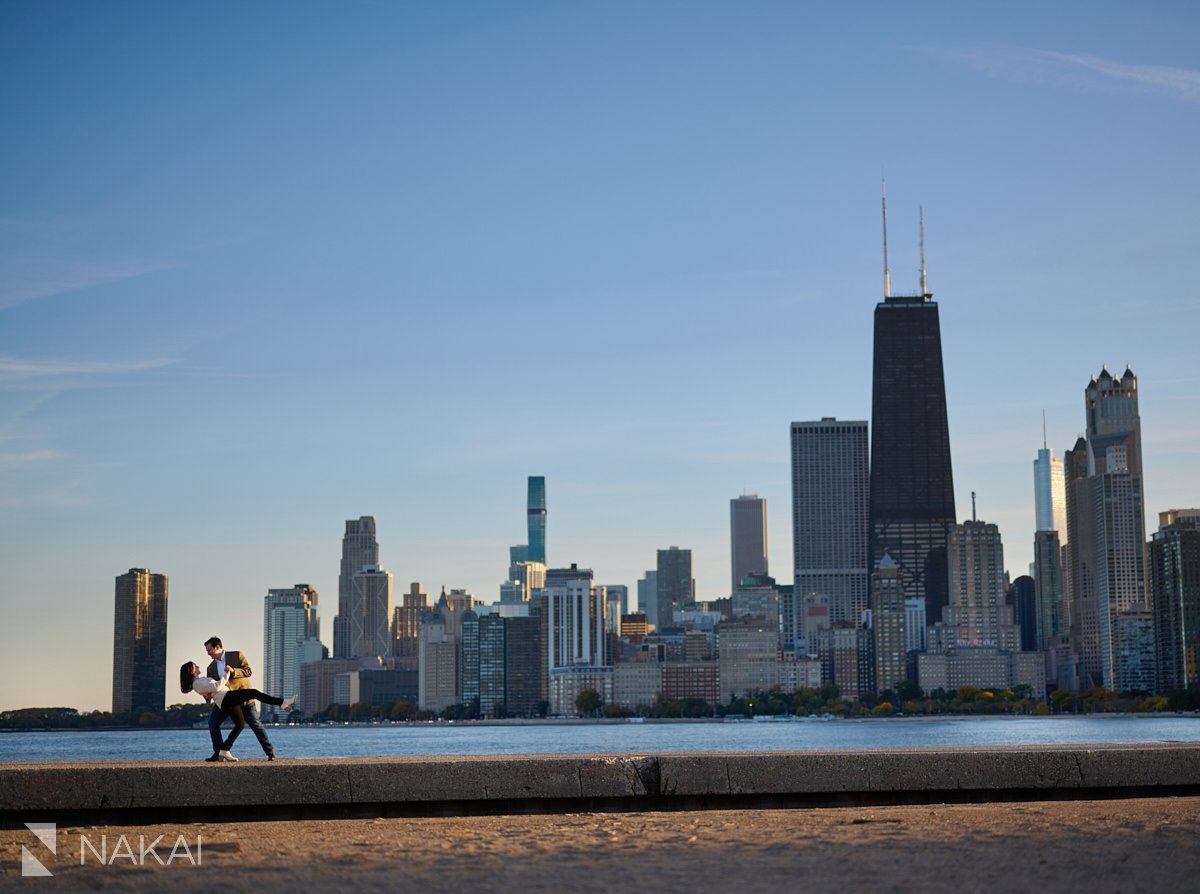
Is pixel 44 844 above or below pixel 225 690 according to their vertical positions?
below

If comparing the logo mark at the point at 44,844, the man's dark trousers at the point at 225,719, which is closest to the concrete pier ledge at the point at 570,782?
the logo mark at the point at 44,844

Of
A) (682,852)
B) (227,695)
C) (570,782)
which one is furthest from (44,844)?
(682,852)

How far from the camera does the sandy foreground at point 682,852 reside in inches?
560

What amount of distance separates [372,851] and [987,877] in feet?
18.8

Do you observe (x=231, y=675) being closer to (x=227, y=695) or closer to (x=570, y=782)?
(x=227, y=695)

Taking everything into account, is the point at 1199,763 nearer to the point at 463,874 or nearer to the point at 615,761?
the point at 615,761

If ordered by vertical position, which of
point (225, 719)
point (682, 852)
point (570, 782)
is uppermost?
point (225, 719)

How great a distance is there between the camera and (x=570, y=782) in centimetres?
1908

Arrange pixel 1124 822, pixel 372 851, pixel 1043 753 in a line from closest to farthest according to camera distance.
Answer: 1. pixel 372 851
2. pixel 1124 822
3. pixel 1043 753

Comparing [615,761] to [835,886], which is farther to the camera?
[615,761]

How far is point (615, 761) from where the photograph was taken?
63.3ft

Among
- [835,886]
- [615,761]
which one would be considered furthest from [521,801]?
[835,886]

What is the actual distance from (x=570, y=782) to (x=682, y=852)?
A: 3.40 meters

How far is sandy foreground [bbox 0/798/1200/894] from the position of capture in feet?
46.7
